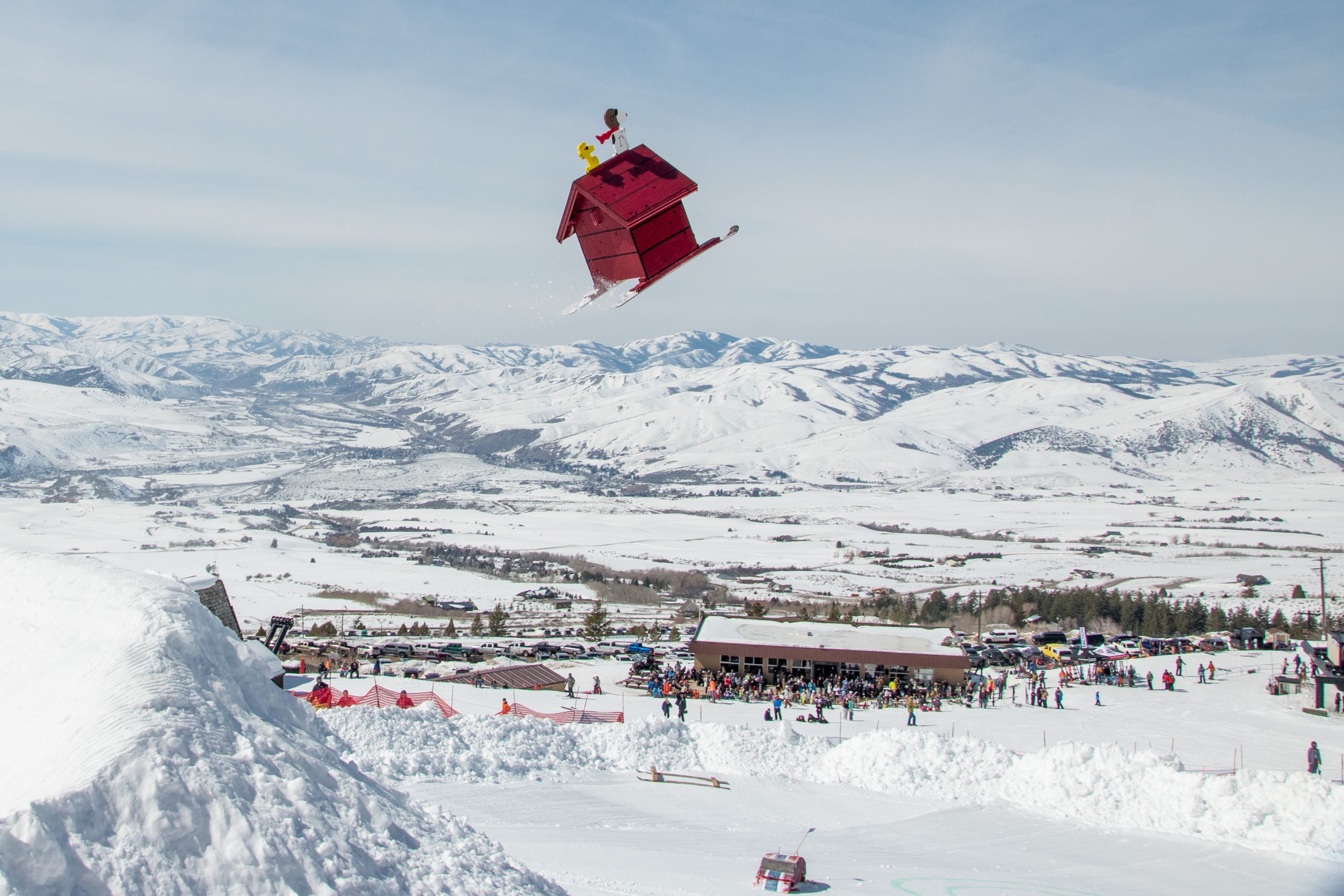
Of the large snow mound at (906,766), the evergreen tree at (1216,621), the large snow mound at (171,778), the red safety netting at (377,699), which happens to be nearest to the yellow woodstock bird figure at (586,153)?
the large snow mound at (171,778)

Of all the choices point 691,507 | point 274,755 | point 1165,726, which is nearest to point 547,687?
point 1165,726

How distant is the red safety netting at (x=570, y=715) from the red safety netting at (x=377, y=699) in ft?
5.03

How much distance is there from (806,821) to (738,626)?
56.1 feet

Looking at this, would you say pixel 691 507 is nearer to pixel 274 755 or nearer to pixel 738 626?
pixel 738 626

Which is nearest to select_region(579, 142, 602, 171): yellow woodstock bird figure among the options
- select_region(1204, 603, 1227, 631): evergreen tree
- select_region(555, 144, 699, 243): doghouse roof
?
select_region(555, 144, 699, 243): doghouse roof

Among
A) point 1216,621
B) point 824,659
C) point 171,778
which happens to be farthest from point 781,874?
point 1216,621

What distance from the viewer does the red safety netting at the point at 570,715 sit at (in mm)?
22906

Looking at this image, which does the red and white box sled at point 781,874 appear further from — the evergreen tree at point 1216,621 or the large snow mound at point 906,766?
the evergreen tree at point 1216,621

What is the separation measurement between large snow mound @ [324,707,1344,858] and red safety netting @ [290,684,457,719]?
5.99ft

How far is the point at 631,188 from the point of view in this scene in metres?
7.60

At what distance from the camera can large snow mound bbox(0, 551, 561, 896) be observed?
635 centimetres


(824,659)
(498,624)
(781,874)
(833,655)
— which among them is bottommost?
(781,874)

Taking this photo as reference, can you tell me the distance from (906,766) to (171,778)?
15770mm

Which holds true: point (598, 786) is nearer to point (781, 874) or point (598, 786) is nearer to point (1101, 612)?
point (781, 874)
